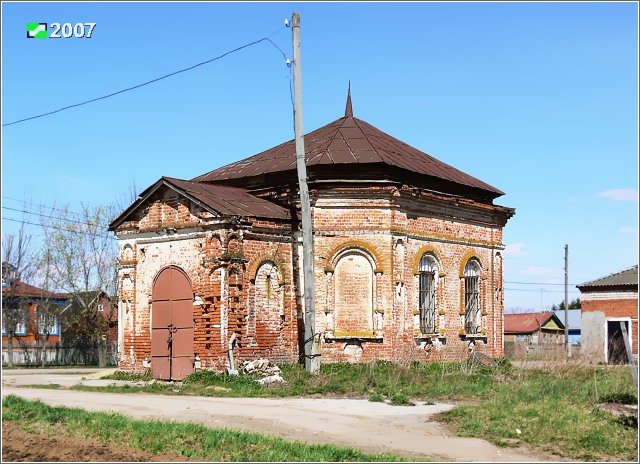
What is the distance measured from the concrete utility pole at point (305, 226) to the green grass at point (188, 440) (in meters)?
8.22

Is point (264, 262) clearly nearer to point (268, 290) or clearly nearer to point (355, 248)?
point (268, 290)

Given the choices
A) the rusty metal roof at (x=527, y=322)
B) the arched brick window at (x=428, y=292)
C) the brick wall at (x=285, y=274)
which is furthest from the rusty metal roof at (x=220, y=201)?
the rusty metal roof at (x=527, y=322)

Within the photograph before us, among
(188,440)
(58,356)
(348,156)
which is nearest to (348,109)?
(348,156)

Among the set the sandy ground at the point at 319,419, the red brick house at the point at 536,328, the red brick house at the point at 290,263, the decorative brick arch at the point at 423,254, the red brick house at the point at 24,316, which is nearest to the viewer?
the sandy ground at the point at 319,419

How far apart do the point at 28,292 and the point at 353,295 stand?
30.8m

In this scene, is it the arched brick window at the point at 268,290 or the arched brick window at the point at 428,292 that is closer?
the arched brick window at the point at 268,290

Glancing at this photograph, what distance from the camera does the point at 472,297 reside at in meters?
24.3

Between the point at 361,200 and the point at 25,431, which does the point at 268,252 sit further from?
the point at 25,431

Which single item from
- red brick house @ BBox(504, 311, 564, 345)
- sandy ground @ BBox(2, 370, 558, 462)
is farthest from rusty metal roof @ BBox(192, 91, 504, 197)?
red brick house @ BBox(504, 311, 564, 345)

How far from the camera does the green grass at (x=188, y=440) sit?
9.18 meters

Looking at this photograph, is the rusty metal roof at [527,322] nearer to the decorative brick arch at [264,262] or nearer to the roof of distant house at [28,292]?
the roof of distant house at [28,292]

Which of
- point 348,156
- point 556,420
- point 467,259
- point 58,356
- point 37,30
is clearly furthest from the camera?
point 58,356

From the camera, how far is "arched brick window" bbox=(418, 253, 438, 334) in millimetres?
22219

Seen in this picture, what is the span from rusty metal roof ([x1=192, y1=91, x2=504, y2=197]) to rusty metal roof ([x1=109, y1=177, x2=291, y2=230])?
3.82 feet
